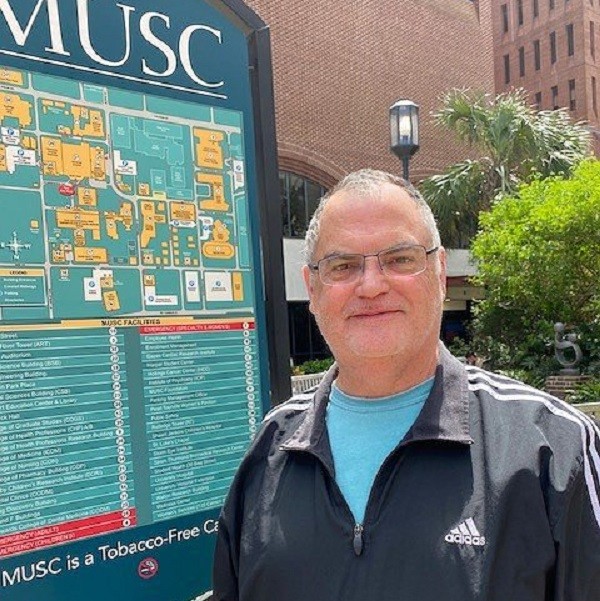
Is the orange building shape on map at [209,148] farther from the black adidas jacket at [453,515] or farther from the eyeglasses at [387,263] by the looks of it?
the black adidas jacket at [453,515]

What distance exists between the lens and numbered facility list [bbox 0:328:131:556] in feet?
7.37

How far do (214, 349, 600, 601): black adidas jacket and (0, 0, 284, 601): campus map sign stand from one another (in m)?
0.79

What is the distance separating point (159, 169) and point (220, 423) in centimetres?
91

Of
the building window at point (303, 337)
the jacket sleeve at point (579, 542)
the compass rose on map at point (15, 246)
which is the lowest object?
the building window at point (303, 337)

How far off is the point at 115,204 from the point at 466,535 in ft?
5.13

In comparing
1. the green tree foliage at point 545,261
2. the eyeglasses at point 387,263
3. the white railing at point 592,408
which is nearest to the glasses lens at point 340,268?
the eyeglasses at point 387,263

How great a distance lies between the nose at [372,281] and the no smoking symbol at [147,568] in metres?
1.32

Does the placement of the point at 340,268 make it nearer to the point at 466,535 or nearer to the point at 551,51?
the point at 466,535

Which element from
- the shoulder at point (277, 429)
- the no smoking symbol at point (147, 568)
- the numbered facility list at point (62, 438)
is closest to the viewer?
the shoulder at point (277, 429)

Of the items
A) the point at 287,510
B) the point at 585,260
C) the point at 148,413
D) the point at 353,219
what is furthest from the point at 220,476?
the point at 585,260

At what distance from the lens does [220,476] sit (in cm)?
272

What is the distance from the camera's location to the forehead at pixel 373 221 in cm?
179

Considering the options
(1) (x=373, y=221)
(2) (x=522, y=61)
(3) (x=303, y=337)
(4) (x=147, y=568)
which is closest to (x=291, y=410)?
(1) (x=373, y=221)

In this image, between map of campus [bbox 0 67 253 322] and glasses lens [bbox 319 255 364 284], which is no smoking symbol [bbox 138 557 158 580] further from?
glasses lens [bbox 319 255 364 284]
